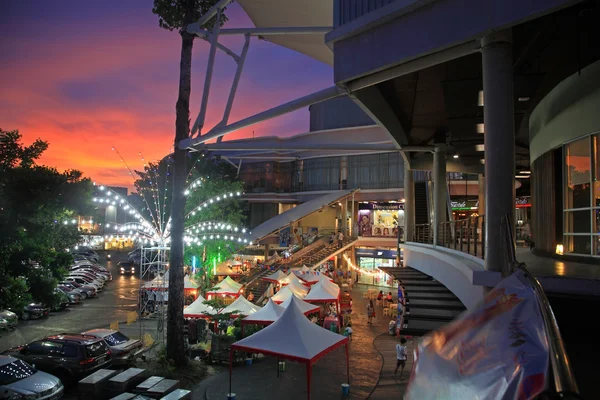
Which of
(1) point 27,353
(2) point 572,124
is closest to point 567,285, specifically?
(2) point 572,124

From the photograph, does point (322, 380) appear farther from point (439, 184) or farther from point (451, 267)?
point (439, 184)

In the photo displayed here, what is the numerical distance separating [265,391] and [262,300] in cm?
1374

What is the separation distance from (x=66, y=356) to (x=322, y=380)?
8.34 metres

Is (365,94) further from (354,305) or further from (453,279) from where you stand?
(354,305)

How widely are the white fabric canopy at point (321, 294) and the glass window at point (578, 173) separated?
46.1 feet

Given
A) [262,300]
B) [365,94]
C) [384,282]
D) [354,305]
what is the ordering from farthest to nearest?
[384,282]
[354,305]
[262,300]
[365,94]

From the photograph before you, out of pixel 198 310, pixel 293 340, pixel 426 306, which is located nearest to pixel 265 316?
pixel 198 310

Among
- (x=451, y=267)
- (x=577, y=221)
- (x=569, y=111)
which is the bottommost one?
(x=451, y=267)

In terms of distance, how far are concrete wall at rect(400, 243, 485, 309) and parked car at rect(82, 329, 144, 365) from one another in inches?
443

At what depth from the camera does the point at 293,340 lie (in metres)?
12.6

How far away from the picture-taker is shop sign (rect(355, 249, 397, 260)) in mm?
40191

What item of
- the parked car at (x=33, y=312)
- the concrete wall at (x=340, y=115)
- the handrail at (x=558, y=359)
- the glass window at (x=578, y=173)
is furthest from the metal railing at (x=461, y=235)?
the concrete wall at (x=340, y=115)

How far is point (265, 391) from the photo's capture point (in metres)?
13.2

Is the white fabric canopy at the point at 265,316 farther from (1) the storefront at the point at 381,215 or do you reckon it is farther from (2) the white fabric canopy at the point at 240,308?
(1) the storefront at the point at 381,215
